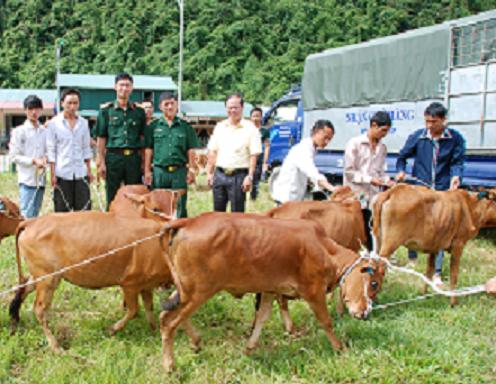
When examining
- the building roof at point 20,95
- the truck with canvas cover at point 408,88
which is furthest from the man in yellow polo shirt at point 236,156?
the building roof at point 20,95

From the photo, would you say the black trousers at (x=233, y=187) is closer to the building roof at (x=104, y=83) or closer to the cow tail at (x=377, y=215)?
the cow tail at (x=377, y=215)

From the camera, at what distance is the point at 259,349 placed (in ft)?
15.8

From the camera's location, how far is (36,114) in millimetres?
6859

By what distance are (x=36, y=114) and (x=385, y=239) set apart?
14.2 feet

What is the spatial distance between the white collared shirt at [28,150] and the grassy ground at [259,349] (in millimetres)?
1466

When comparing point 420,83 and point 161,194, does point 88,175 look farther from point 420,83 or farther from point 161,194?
point 420,83

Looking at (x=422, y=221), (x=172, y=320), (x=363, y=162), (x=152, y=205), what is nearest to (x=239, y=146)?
(x=363, y=162)

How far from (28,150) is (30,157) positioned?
0.44 ft

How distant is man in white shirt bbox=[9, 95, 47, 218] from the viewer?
695cm

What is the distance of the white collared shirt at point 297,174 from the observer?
6064 mm

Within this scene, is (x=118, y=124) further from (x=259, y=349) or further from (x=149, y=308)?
(x=259, y=349)

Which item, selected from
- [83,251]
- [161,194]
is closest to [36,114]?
[161,194]

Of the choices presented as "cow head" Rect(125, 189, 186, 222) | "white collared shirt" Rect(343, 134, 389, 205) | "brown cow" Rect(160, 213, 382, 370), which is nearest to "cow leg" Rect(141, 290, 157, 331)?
"brown cow" Rect(160, 213, 382, 370)

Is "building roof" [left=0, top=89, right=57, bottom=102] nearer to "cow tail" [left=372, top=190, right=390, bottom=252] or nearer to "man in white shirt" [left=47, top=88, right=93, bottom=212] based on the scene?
"man in white shirt" [left=47, top=88, right=93, bottom=212]
